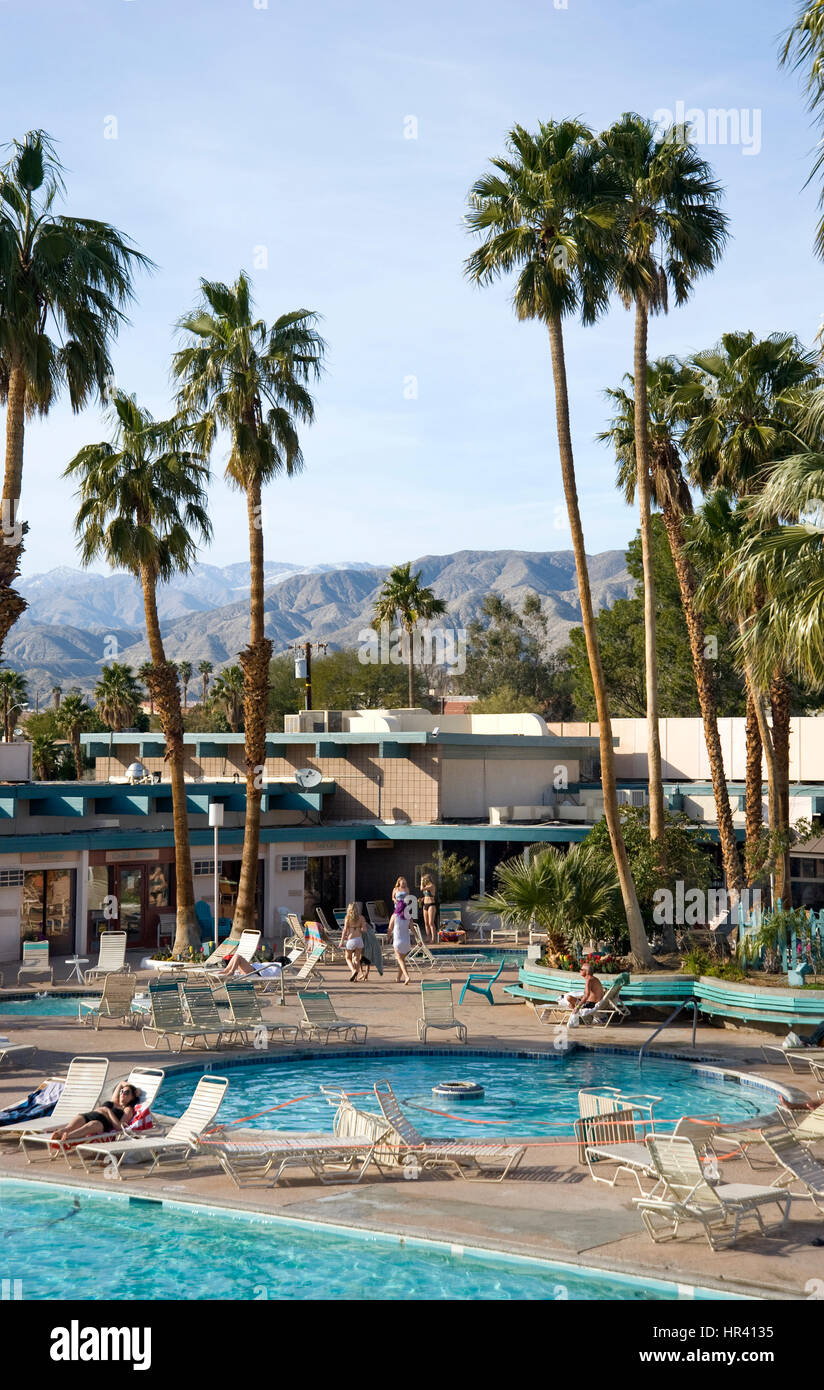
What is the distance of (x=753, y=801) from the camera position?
992 inches

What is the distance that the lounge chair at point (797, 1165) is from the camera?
403 inches

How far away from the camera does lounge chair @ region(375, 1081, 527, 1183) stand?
11523 millimetres

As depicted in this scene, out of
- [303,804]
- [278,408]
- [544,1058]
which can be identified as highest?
[278,408]

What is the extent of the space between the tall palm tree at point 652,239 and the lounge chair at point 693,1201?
500 inches

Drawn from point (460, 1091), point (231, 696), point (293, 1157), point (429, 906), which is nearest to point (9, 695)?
point (231, 696)

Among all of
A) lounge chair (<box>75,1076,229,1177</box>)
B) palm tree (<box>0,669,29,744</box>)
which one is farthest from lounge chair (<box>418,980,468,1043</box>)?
palm tree (<box>0,669,29,744</box>)

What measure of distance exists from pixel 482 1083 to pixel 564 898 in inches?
221

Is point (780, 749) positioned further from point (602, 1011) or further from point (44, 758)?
point (44, 758)

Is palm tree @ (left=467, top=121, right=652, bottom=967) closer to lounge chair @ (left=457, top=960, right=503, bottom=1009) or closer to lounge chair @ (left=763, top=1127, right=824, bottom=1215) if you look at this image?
lounge chair @ (left=457, top=960, right=503, bottom=1009)

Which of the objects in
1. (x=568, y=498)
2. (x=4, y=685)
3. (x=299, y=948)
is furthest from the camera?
(x=4, y=685)
